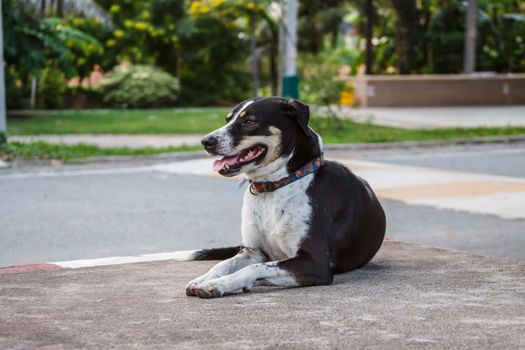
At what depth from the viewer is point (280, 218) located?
18.7 feet

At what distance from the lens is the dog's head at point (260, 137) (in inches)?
223

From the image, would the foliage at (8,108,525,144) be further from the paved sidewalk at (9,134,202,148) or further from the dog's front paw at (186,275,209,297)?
the dog's front paw at (186,275,209,297)

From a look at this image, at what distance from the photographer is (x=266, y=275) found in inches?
215

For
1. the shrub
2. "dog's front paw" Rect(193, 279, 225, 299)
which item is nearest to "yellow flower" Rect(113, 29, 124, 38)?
the shrub

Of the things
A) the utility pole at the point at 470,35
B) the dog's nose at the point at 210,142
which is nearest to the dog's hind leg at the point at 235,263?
the dog's nose at the point at 210,142

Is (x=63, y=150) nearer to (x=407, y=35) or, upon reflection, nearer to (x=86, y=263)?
(x=86, y=263)

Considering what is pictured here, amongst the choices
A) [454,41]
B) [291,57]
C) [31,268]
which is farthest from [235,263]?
[454,41]

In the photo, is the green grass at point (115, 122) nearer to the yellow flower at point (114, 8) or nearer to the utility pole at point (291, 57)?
the utility pole at point (291, 57)

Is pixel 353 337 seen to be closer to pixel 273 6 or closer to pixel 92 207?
pixel 92 207

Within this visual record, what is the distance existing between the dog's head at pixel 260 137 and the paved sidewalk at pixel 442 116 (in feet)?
53.9

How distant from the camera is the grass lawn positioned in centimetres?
1573

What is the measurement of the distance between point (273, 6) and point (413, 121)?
1327 cm

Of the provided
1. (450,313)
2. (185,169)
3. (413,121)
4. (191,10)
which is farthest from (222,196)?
(191,10)

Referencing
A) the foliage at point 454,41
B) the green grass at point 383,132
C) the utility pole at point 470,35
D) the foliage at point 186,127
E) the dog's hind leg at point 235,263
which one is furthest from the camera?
the foliage at point 454,41
